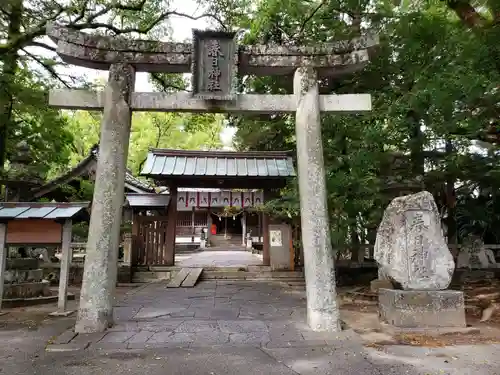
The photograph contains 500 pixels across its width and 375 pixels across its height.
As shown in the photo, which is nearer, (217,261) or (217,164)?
(217,164)

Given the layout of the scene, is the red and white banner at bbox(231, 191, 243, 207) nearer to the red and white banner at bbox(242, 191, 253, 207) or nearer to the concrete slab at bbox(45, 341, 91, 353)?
the red and white banner at bbox(242, 191, 253, 207)

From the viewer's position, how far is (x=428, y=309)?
6.09m

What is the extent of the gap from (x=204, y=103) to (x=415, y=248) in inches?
174

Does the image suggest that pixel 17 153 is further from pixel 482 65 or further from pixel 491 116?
pixel 491 116

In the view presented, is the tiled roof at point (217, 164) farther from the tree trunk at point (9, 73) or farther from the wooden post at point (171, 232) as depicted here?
the tree trunk at point (9, 73)

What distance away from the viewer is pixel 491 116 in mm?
8109

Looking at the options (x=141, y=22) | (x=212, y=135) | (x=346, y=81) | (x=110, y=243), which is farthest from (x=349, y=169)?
(x=212, y=135)

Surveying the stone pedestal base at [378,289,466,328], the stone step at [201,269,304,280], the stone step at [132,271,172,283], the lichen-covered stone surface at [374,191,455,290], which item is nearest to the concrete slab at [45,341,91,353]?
the stone pedestal base at [378,289,466,328]

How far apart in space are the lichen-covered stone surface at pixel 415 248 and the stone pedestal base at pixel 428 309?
8.2 inches

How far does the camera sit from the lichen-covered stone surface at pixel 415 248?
634 cm

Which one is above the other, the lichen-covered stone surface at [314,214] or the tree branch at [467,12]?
the tree branch at [467,12]

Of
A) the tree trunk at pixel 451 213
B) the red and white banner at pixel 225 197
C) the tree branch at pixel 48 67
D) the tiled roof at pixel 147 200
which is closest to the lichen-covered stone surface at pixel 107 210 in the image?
the tree branch at pixel 48 67

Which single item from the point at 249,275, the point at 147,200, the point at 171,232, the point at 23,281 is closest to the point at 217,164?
the point at 147,200

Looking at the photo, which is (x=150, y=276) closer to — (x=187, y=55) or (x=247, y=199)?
(x=247, y=199)
